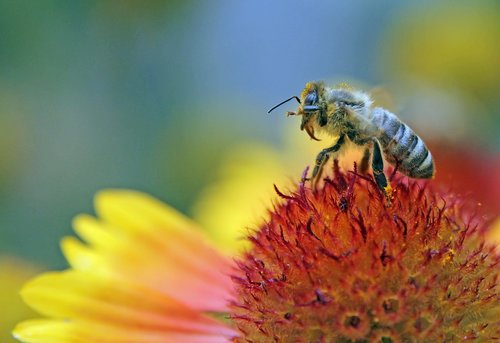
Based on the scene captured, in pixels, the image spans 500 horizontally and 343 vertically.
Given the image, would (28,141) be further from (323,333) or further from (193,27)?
(323,333)

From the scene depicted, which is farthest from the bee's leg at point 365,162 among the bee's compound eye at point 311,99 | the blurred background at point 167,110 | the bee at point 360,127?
the blurred background at point 167,110

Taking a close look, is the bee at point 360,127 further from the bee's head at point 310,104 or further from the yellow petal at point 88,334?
the yellow petal at point 88,334

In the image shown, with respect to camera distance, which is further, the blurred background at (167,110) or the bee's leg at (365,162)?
the blurred background at (167,110)

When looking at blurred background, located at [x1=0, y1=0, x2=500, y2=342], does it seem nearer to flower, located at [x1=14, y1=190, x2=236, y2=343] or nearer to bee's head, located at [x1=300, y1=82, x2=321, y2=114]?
flower, located at [x1=14, y1=190, x2=236, y2=343]

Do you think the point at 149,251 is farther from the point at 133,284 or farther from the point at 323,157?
the point at 323,157

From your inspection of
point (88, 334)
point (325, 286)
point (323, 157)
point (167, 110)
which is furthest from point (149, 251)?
point (167, 110)

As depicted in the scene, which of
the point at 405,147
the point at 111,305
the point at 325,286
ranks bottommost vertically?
the point at 325,286
